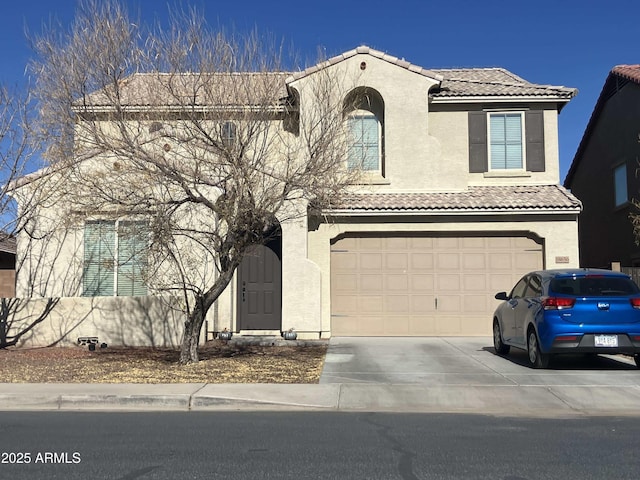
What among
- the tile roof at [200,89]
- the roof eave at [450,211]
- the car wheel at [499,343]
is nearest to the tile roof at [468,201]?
the roof eave at [450,211]

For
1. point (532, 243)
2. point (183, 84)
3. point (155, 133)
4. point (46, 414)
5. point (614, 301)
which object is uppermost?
point (183, 84)

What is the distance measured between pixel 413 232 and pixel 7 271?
43.3 feet

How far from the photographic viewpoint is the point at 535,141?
16.1 metres

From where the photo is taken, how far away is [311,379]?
9844 millimetres

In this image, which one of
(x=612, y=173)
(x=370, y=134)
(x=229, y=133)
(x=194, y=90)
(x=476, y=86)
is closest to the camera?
(x=194, y=90)

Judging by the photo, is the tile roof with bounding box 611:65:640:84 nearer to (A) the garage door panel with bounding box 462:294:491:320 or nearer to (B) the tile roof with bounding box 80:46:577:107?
(A) the garage door panel with bounding box 462:294:491:320

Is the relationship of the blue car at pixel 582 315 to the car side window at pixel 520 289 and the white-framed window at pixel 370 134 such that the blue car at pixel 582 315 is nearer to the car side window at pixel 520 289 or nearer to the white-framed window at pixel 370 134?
the car side window at pixel 520 289

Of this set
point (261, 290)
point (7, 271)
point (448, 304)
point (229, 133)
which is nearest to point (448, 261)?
point (448, 304)

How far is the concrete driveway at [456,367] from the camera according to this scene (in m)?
9.52

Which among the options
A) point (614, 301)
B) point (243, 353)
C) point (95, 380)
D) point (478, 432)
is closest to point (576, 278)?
point (614, 301)

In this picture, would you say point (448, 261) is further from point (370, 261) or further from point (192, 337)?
point (192, 337)

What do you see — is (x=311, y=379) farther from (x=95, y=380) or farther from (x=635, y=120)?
(x=635, y=120)

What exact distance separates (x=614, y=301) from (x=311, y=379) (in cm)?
502

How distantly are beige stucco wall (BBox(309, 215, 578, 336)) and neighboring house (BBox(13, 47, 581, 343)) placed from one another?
25mm
